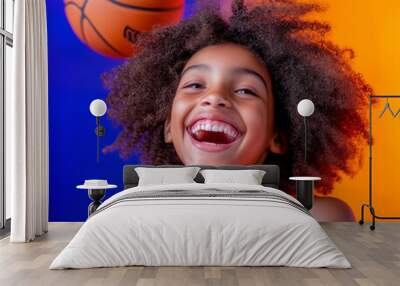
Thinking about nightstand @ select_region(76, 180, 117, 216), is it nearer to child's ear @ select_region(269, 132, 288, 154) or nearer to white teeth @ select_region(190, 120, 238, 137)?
white teeth @ select_region(190, 120, 238, 137)

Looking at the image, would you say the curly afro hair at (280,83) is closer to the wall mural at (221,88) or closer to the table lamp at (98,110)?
the wall mural at (221,88)

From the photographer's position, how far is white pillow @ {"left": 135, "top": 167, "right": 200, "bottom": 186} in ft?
20.7

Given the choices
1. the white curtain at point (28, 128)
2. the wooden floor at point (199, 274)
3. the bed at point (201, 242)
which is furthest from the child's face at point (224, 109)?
the bed at point (201, 242)

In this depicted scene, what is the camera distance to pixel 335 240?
19.2 feet

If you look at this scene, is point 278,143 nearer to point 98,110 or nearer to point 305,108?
point 305,108

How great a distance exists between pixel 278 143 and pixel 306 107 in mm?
607

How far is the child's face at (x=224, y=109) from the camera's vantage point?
684cm

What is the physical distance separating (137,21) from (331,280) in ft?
14.2

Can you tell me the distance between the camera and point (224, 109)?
681cm

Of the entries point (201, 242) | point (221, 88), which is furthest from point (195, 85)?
point (201, 242)

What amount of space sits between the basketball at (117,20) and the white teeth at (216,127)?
129cm

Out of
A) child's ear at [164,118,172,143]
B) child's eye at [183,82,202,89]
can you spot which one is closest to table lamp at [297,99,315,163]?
child's eye at [183,82,202,89]

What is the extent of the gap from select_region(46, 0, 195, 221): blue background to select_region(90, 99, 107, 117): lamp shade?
360 mm

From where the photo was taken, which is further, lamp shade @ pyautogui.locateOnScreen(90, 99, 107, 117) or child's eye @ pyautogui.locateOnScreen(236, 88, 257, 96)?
child's eye @ pyautogui.locateOnScreen(236, 88, 257, 96)
